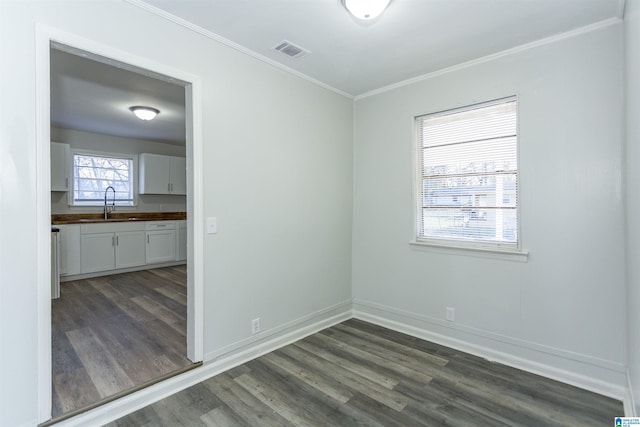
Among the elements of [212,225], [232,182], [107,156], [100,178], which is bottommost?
[212,225]

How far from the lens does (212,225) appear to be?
2.47 m

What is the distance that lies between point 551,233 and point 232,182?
8.34ft

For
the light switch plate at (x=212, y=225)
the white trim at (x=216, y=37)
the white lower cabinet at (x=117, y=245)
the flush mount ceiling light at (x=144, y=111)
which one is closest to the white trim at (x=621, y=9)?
the white trim at (x=216, y=37)

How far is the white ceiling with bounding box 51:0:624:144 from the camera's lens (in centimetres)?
207

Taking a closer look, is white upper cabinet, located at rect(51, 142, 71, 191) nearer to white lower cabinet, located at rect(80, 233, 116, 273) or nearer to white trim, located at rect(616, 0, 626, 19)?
white lower cabinet, located at rect(80, 233, 116, 273)

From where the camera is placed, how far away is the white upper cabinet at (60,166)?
535cm

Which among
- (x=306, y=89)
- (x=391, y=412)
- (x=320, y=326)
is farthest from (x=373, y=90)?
(x=391, y=412)

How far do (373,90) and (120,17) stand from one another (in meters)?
2.41

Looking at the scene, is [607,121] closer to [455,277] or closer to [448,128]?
[448,128]

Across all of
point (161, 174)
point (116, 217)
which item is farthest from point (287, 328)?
point (161, 174)

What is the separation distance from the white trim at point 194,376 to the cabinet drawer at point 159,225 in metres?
4.17

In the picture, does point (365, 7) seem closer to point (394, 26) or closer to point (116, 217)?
point (394, 26)

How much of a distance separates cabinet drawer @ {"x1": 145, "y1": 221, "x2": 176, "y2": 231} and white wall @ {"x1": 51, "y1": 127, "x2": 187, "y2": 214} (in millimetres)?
839

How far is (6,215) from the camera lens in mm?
1615
